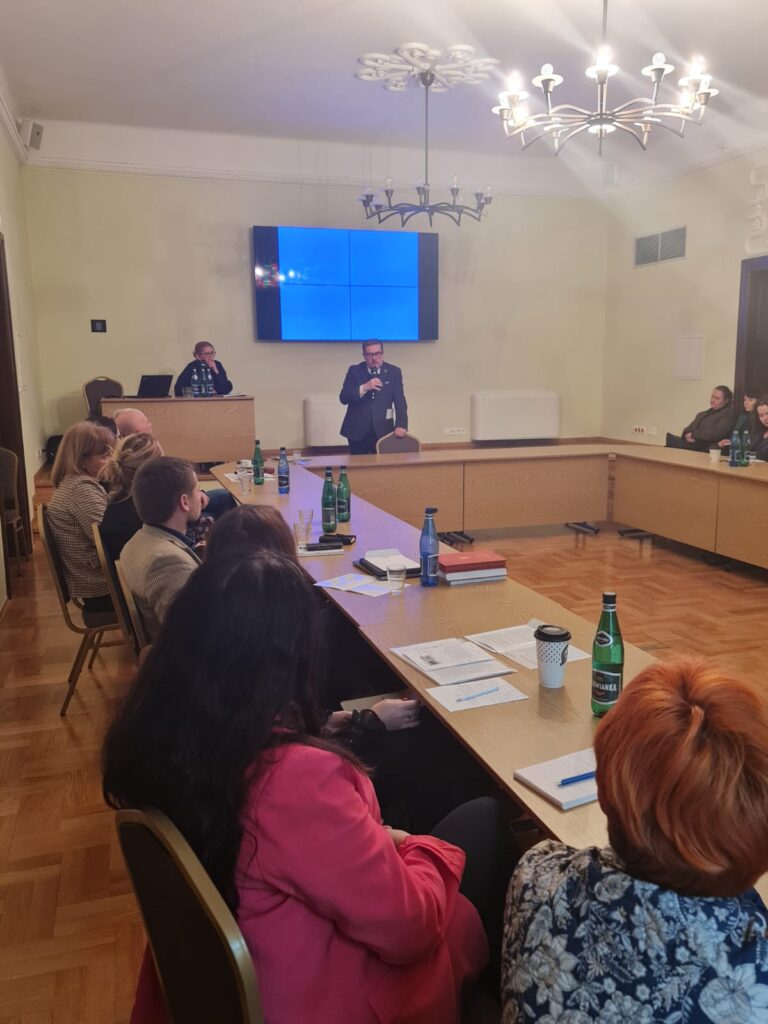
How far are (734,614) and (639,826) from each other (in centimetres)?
398

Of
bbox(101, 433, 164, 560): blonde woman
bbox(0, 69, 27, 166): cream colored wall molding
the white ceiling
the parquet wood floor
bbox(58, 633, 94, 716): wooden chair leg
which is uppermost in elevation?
the white ceiling

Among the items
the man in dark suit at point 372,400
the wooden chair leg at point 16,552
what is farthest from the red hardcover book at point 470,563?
the man in dark suit at point 372,400

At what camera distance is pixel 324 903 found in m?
1.06

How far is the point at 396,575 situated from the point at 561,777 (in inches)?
55.7

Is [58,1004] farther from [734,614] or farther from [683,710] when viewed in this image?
[734,614]

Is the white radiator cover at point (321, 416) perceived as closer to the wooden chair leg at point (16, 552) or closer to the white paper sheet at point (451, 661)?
the wooden chair leg at point (16, 552)

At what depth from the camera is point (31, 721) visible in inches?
128

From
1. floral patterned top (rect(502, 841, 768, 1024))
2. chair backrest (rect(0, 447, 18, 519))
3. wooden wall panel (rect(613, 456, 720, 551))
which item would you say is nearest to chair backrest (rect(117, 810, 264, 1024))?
floral patterned top (rect(502, 841, 768, 1024))

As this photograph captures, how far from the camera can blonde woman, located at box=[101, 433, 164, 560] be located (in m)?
3.08

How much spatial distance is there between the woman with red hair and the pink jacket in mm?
243

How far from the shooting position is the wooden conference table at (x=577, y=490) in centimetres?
525

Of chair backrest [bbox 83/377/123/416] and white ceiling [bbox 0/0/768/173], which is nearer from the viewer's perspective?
white ceiling [bbox 0/0/768/173]

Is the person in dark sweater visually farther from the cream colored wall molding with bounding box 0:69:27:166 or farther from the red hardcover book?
the cream colored wall molding with bounding box 0:69:27:166

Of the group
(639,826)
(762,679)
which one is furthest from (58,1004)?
Answer: (762,679)
